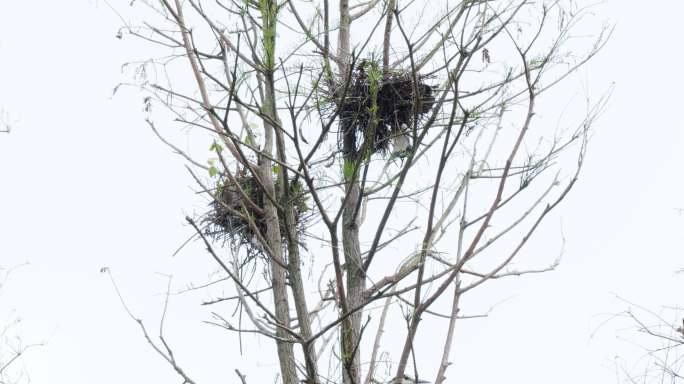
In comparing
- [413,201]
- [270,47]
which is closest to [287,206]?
[270,47]

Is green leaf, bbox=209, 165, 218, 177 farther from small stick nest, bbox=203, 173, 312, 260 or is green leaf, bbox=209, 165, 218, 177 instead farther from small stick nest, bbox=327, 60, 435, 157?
small stick nest, bbox=327, 60, 435, 157

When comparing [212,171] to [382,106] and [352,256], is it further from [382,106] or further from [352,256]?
[352,256]

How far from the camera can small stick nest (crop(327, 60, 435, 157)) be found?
414 centimetres

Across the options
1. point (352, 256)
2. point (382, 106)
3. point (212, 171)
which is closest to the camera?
point (352, 256)

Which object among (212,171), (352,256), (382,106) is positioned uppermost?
A: (212,171)

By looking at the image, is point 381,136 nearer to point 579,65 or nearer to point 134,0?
point 579,65

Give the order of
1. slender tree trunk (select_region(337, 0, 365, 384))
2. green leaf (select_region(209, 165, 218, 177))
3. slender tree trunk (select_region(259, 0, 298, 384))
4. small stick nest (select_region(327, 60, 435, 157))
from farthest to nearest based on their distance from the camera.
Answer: green leaf (select_region(209, 165, 218, 177)), slender tree trunk (select_region(259, 0, 298, 384)), small stick nest (select_region(327, 60, 435, 157)), slender tree trunk (select_region(337, 0, 365, 384))

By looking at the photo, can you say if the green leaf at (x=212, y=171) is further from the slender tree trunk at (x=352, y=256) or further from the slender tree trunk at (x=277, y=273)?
the slender tree trunk at (x=352, y=256)

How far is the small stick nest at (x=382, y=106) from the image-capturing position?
4.14 meters

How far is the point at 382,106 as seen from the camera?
4242mm

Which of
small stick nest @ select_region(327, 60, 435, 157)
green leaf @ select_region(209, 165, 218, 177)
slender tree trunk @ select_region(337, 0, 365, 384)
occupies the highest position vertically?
green leaf @ select_region(209, 165, 218, 177)

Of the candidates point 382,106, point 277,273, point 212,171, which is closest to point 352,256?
point 382,106

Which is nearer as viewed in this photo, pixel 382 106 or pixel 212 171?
pixel 382 106

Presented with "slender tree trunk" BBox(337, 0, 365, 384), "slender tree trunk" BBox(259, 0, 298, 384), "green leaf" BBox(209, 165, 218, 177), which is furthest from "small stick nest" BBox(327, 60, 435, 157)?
"green leaf" BBox(209, 165, 218, 177)
